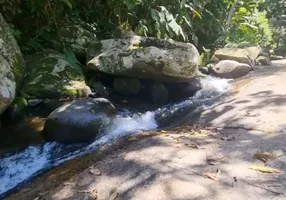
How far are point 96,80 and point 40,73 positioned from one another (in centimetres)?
117

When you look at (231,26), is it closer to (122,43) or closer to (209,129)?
(122,43)

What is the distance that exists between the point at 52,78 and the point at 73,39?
5.41 feet

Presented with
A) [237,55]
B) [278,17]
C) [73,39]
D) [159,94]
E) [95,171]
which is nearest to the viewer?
[95,171]

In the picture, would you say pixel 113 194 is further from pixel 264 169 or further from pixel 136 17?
pixel 136 17

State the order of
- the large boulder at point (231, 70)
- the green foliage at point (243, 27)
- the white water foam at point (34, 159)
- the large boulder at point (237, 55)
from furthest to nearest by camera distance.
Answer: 1. the green foliage at point (243, 27)
2. the large boulder at point (237, 55)
3. the large boulder at point (231, 70)
4. the white water foam at point (34, 159)

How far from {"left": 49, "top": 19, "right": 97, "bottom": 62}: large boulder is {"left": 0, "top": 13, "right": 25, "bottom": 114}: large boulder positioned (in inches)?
65.7

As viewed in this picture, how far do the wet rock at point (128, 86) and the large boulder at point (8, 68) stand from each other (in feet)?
6.00

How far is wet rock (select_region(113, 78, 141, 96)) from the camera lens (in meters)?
6.23

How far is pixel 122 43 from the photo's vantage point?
6.47 m

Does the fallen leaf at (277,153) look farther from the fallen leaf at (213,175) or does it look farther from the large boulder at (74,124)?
the large boulder at (74,124)

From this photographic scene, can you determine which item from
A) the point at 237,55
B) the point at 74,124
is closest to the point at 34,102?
the point at 74,124

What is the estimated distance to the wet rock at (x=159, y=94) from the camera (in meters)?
6.16

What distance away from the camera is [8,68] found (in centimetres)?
483

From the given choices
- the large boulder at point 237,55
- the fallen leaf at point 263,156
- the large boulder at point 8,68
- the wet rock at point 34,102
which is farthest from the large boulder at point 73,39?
the fallen leaf at point 263,156
